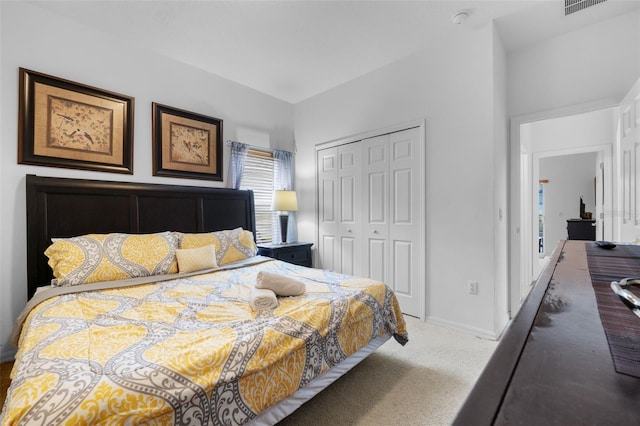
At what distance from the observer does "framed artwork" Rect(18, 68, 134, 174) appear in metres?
2.25

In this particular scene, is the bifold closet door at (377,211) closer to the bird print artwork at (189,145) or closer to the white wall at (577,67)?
the white wall at (577,67)

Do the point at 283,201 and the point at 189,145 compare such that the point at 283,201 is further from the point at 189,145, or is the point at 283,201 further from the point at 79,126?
the point at 79,126

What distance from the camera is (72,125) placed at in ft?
8.08

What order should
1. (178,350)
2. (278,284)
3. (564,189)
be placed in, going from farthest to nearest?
(564,189) → (278,284) → (178,350)

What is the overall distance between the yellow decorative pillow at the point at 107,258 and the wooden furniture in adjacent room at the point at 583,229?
264 inches

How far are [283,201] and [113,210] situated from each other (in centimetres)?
185

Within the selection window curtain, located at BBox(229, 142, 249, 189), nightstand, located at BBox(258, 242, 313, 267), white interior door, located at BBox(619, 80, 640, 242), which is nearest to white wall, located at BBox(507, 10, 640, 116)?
white interior door, located at BBox(619, 80, 640, 242)

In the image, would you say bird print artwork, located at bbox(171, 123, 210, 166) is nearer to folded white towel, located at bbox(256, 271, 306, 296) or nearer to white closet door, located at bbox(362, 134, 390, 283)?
white closet door, located at bbox(362, 134, 390, 283)

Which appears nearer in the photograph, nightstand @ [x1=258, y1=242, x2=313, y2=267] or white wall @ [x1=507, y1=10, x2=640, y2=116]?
white wall @ [x1=507, y1=10, x2=640, y2=116]

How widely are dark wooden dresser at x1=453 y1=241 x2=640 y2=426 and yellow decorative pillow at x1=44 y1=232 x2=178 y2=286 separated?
2.51 metres

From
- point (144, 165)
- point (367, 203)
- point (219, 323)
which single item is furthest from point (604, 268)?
point (144, 165)

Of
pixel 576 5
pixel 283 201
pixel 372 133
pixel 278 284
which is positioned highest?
pixel 576 5

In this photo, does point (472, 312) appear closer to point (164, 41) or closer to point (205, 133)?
point (205, 133)

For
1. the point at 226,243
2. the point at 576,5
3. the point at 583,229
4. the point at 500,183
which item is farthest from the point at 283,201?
the point at 583,229
